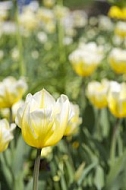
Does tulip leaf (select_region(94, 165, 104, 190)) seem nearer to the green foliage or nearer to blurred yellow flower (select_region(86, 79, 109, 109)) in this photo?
the green foliage

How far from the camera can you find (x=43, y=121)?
117 centimetres

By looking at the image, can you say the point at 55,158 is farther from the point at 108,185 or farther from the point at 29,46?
the point at 29,46

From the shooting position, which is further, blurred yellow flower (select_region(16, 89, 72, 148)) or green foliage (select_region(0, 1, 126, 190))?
green foliage (select_region(0, 1, 126, 190))

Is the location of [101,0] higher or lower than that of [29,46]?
lower

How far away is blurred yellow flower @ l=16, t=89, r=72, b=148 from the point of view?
1167 mm

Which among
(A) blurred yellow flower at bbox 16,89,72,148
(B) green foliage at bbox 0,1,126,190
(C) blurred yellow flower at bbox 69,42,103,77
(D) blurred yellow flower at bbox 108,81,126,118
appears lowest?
(B) green foliage at bbox 0,1,126,190

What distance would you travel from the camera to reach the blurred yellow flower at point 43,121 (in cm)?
117

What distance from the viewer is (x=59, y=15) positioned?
3.89 meters

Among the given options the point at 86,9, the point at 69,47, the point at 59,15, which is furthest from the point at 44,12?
the point at 86,9

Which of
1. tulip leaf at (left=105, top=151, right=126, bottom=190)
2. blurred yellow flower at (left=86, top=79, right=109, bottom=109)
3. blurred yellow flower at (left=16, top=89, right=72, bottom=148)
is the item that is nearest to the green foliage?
tulip leaf at (left=105, top=151, right=126, bottom=190)

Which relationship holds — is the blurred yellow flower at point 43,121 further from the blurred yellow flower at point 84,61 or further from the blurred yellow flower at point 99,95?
the blurred yellow flower at point 84,61

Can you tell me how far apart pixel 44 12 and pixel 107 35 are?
4.37 feet

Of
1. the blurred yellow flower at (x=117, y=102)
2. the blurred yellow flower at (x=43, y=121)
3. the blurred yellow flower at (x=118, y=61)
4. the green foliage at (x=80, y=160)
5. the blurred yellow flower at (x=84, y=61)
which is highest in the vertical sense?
the blurred yellow flower at (x=43, y=121)

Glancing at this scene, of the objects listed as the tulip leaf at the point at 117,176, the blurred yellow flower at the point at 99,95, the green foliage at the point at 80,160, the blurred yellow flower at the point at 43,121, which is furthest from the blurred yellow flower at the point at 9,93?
the blurred yellow flower at the point at 43,121
